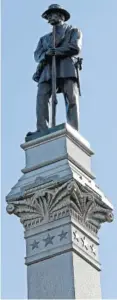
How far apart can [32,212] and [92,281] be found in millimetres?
1886

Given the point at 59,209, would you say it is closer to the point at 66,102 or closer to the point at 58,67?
the point at 66,102

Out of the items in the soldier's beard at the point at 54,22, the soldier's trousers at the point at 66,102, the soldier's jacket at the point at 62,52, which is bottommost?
the soldier's trousers at the point at 66,102

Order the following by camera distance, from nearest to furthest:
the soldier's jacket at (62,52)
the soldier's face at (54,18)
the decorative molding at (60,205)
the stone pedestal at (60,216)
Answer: the stone pedestal at (60,216)
the decorative molding at (60,205)
the soldier's jacket at (62,52)
the soldier's face at (54,18)

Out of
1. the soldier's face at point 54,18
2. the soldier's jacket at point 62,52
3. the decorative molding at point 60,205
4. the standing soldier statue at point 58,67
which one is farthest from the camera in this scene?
the soldier's face at point 54,18

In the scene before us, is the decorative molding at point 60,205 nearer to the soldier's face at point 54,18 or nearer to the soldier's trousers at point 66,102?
the soldier's trousers at point 66,102

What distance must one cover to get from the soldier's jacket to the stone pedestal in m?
1.78

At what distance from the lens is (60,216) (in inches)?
1059

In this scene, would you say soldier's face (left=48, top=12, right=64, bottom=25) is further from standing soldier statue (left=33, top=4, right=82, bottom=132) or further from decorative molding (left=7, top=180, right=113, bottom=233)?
decorative molding (left=7, top=180, right=113, bottom=233)

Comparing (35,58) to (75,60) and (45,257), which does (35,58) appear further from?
(45,257)

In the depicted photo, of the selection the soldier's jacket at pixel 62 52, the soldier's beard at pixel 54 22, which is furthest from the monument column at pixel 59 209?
the soldier's beard at pixel 54 22

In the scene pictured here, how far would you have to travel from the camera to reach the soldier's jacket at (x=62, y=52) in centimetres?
2933

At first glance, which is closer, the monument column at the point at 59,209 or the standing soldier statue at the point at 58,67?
the monument column at the point at 59,209

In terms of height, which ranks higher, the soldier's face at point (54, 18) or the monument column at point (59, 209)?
the soldier's face at point (54, 18)

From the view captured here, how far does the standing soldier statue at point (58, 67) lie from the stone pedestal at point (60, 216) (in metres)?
0.97
